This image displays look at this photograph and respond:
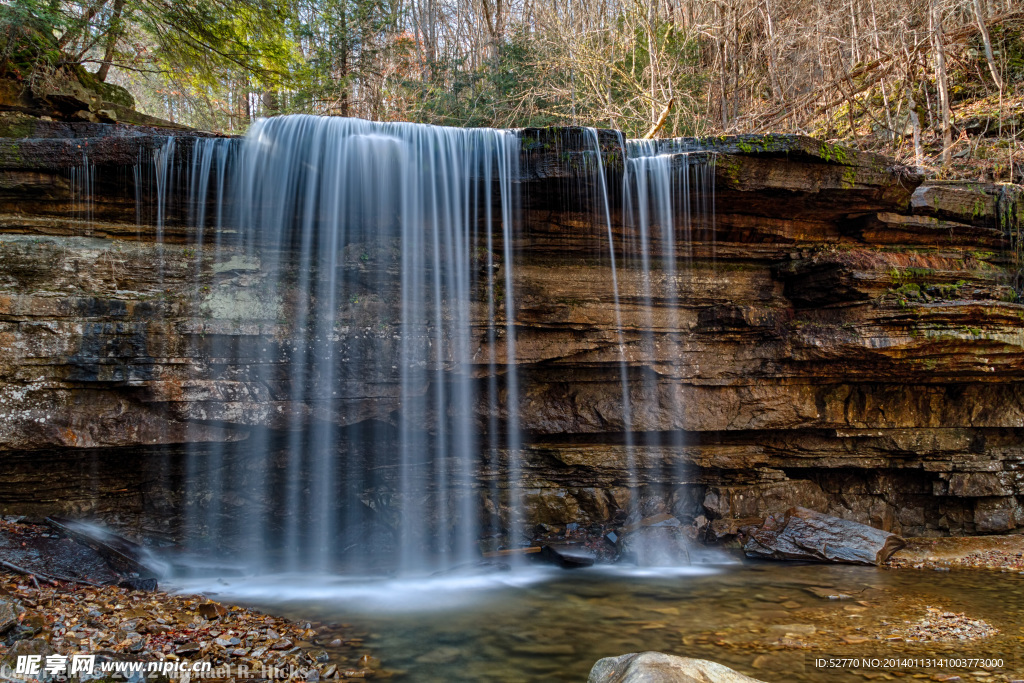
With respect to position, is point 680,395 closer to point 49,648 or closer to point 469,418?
point 469,418

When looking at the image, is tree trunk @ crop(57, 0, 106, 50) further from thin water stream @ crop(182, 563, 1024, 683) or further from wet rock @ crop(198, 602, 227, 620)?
wet rock @ crop(198, 602, 227, 620)

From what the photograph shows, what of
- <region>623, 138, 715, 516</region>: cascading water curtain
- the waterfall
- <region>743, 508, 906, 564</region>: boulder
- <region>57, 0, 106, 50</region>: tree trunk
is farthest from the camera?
<region>57, 0, 106, 50</region>: tree trunk

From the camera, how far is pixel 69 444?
7566 millimetres

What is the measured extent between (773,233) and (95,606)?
998 centimetres

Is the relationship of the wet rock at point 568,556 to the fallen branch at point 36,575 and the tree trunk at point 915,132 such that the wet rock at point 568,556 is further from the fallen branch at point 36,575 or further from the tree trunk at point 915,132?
the tree trunk at point 915,132

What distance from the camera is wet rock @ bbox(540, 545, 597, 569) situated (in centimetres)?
864

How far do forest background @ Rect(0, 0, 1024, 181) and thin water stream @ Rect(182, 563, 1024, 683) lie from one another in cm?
852

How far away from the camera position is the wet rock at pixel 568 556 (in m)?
8.64

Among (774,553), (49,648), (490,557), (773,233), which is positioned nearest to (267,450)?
(490,557)

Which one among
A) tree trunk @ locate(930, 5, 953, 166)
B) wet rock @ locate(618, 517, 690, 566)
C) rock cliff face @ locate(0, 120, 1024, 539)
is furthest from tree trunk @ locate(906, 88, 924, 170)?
wet rock @ locate(618, 517, 690, 566)

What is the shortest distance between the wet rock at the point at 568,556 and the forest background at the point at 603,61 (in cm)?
944

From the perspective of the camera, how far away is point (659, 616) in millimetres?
6430

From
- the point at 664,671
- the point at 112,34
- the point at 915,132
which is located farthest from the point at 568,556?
the point at 112,34

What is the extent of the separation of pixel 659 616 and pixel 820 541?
3.78 meters
